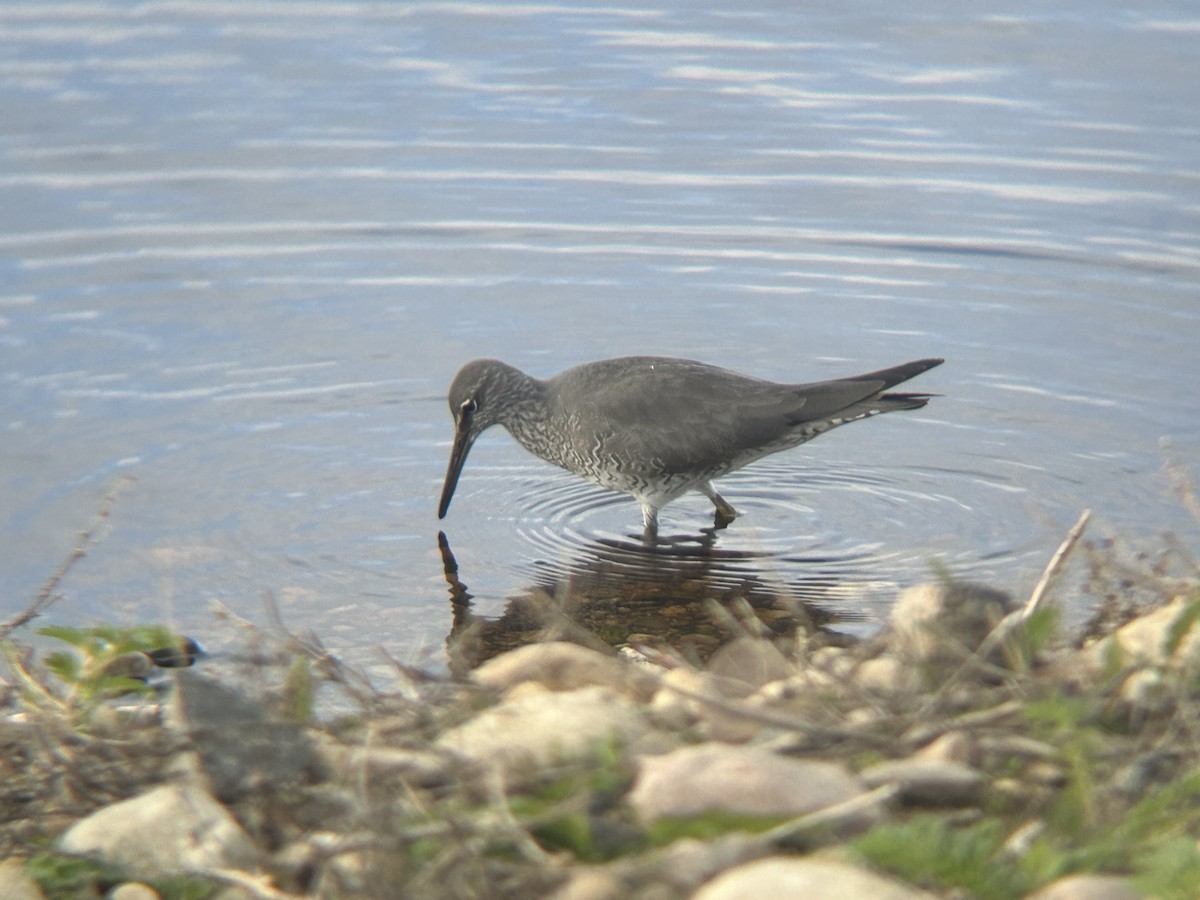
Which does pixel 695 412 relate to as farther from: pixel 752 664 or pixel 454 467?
pixel 752 664

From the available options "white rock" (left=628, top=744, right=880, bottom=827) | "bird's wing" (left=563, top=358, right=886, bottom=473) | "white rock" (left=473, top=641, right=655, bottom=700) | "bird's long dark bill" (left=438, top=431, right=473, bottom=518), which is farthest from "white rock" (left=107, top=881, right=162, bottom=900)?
"bird's wing" (left=563, top=358, right=886, bottom=473)

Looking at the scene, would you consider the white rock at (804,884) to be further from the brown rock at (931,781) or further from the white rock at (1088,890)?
the brown rock at (931,781)

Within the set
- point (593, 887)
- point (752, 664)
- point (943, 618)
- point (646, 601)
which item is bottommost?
point (646, 601)

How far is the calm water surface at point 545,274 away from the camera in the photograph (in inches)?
326

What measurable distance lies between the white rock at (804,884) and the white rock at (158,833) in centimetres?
137

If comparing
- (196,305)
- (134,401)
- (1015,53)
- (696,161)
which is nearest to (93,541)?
(134,401)

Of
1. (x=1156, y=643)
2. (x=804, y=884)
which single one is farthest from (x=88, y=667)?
(x=1156, y=643)

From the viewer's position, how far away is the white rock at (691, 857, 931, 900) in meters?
3.06

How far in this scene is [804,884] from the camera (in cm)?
307

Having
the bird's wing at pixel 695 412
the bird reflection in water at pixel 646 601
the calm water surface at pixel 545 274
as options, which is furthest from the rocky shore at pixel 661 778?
the bird's wing at pixel 695 412

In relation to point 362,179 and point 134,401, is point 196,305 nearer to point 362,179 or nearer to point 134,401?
point 134,401

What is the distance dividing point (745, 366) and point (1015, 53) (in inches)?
272

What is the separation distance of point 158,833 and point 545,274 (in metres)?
8.28

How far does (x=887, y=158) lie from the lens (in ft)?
45.4
